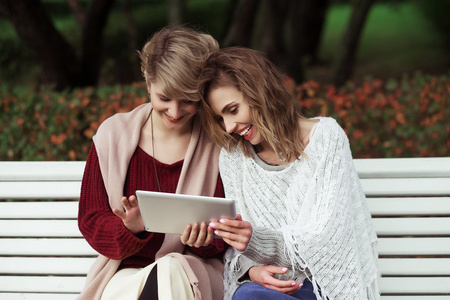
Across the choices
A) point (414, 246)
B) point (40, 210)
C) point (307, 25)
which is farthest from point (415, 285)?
point (307, 25)

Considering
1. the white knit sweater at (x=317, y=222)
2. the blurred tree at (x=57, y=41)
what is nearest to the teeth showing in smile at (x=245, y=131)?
the white knit sweater at (x=317, y=222)

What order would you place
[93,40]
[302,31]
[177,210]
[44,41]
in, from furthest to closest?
[302,31], [93,40], [44,41], [177,210]

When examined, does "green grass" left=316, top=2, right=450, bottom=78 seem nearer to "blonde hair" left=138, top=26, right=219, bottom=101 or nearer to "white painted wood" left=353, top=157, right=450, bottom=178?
"white painted wood" left=353, top=157, right=450, bottom=178

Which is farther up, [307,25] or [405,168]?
[307,25]

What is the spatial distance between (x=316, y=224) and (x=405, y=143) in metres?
2.32

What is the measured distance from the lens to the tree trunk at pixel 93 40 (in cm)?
677

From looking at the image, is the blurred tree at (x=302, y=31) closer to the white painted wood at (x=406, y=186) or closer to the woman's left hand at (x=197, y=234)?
the white painted wood at (x=406, y=186)

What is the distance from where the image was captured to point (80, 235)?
10.6ft

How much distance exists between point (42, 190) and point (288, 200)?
52.6 inches

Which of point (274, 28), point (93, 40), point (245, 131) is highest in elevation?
point (274, 28)

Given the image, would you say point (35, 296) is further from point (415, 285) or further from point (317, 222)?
point (415, 285)

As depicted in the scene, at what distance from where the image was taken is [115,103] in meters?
4.86

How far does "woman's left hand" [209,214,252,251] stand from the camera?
2424 millimetres

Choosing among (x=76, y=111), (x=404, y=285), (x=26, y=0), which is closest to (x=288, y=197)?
(x=404, y=285)
